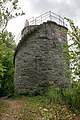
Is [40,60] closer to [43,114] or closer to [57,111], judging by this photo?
[57,111]

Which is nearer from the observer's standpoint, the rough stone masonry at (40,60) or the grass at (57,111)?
the grass at (57,111)

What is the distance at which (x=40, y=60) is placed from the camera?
51.3ft

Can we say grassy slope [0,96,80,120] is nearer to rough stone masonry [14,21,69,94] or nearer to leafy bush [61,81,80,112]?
leafy bush [61,81,80,112]

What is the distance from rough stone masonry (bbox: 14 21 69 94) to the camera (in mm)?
15289

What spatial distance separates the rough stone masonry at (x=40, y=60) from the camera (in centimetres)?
1529

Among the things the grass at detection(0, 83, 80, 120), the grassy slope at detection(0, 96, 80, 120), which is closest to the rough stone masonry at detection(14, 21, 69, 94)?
the grass at detection(0, 83, 80, 120)

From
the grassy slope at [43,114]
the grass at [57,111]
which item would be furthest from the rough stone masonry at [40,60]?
the grassy slope at [43,114]

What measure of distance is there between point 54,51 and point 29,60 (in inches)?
73.7

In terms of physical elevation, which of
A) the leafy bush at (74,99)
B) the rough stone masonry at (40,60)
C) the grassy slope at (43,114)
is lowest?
the grassy slope at (43,114)

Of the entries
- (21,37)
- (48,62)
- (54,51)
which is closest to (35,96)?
(48,62)

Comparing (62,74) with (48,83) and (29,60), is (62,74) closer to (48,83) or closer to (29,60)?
(48,83)

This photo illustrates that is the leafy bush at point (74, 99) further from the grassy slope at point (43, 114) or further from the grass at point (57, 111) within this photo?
the grassy slope at point (43, 114)

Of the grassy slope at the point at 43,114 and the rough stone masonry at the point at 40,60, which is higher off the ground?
the rough stone masonry at the point at 40,60

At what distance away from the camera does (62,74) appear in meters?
15.9
